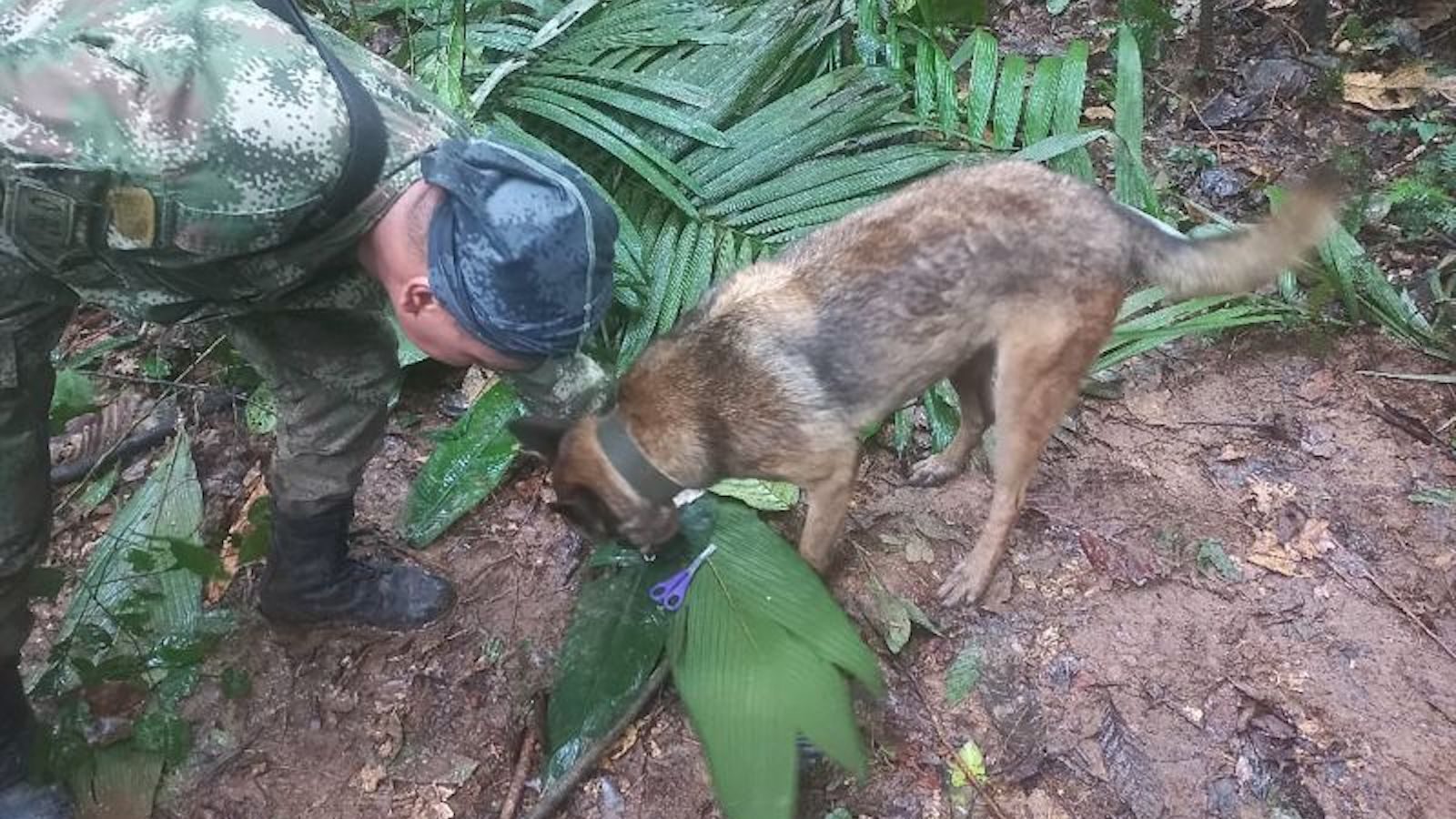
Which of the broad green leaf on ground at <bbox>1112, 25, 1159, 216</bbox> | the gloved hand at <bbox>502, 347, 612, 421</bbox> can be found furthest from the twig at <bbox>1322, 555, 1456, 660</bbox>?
the gloved hand at <bbox>502, 347, 612, 421</bbox>

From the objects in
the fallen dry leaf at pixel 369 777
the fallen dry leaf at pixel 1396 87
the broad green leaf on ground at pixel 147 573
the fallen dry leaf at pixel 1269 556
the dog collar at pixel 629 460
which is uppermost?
the dog collar at pixel 629 460

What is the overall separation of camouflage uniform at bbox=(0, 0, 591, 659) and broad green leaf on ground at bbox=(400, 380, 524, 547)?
1.31 metres

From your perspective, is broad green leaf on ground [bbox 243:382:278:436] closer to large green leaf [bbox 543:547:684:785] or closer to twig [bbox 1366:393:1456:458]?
large green leaf [bbox 543:547:684:785]

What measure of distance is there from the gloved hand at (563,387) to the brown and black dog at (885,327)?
2.7 inches

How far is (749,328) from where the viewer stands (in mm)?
3197

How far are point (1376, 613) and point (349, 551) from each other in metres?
3.29

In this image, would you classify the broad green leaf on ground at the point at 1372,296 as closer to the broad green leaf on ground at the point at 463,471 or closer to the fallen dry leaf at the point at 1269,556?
the fallen dry leaf at the point at 1269,556

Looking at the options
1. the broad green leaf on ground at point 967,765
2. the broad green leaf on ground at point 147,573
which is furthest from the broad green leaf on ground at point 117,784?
the broad green leaf on ground at point 967,765

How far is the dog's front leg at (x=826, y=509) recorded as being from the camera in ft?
10.7

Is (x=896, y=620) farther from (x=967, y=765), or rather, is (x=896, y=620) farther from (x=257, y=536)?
(x=257, y=536)

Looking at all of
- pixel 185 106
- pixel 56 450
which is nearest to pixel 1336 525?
pixel 185 106

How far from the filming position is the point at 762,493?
3805 millimetres

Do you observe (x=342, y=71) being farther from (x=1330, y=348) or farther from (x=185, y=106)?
(x=1330, y=348)

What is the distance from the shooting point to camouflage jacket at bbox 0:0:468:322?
2062 millimetres
